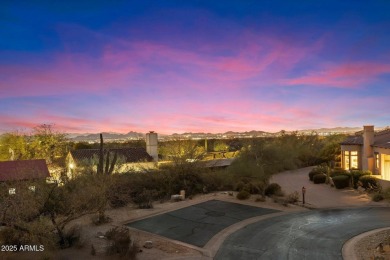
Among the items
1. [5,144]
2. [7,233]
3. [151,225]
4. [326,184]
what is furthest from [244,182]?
[5,144]

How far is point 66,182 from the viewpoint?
17.3m

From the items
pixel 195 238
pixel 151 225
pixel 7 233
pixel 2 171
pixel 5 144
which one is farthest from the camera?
pixel 5 144

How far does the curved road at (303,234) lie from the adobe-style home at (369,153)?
9.37 metres

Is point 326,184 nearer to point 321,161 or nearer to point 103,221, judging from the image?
point 321,161

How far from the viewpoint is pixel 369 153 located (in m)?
32.6

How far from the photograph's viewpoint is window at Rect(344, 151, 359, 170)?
3488cm

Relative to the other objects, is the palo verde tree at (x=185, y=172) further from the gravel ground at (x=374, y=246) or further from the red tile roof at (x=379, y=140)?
the gravel ground at (x=374, y=246)

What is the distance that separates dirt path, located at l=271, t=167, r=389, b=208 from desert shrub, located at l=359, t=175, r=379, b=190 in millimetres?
827

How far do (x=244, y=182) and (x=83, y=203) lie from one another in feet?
60.7

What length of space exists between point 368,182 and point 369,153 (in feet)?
19.7

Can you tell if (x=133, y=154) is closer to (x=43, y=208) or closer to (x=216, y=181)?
(x=216, y=181)

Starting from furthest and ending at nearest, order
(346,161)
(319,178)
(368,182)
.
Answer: (346,161) → (319,178) → (368,182)

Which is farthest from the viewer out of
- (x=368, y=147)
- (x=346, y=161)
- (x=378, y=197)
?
(x=346, y=161)

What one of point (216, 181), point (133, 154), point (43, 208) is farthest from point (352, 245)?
point (133, 154)
